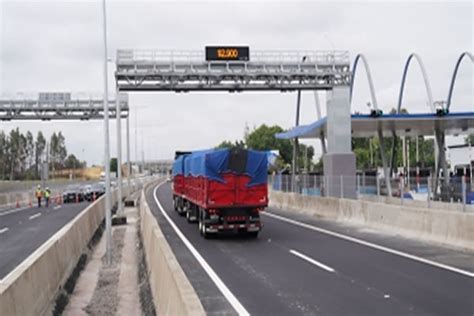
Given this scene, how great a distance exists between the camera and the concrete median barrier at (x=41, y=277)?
8.37m

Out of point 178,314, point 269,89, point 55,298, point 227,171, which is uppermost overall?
point 269,89

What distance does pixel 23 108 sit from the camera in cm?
5628

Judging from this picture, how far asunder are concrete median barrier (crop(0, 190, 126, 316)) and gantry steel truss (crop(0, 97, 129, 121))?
132ft

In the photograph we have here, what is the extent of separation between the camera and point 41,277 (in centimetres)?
1095

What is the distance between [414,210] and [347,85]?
20.2 m

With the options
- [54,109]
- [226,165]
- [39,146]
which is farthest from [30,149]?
[226,165]

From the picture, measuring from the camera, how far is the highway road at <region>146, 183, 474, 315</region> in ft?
34.1

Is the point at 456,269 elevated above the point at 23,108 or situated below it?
below

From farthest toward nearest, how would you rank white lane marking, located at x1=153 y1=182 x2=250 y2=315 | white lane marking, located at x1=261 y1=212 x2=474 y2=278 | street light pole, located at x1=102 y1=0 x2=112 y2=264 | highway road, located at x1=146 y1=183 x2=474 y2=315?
street light pole, located at x1=102 y1=0 x2=112 y2=264 → white lane marking, located at x1=261 y1=212 x2=474 y2=278 → white lane marking, located at x1=153 y1=182 x2=250 y2=315 → highway road, located at x1=146 y1=183 x2=474 y2=315

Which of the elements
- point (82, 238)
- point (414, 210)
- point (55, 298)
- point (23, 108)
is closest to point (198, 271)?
point (55, 298)

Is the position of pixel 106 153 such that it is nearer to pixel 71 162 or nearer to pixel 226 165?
pixel 226 165

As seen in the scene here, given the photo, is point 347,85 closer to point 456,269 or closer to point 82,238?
point 82,238

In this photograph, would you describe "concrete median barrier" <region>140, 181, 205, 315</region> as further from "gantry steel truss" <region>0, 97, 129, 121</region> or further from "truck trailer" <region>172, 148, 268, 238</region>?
"gantry steel truss" <region>0, 97, 129, 121</region>

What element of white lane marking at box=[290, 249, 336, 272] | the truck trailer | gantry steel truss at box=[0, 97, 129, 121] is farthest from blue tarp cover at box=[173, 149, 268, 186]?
gantry steel truss at box=[0, 97, 129, 121]
